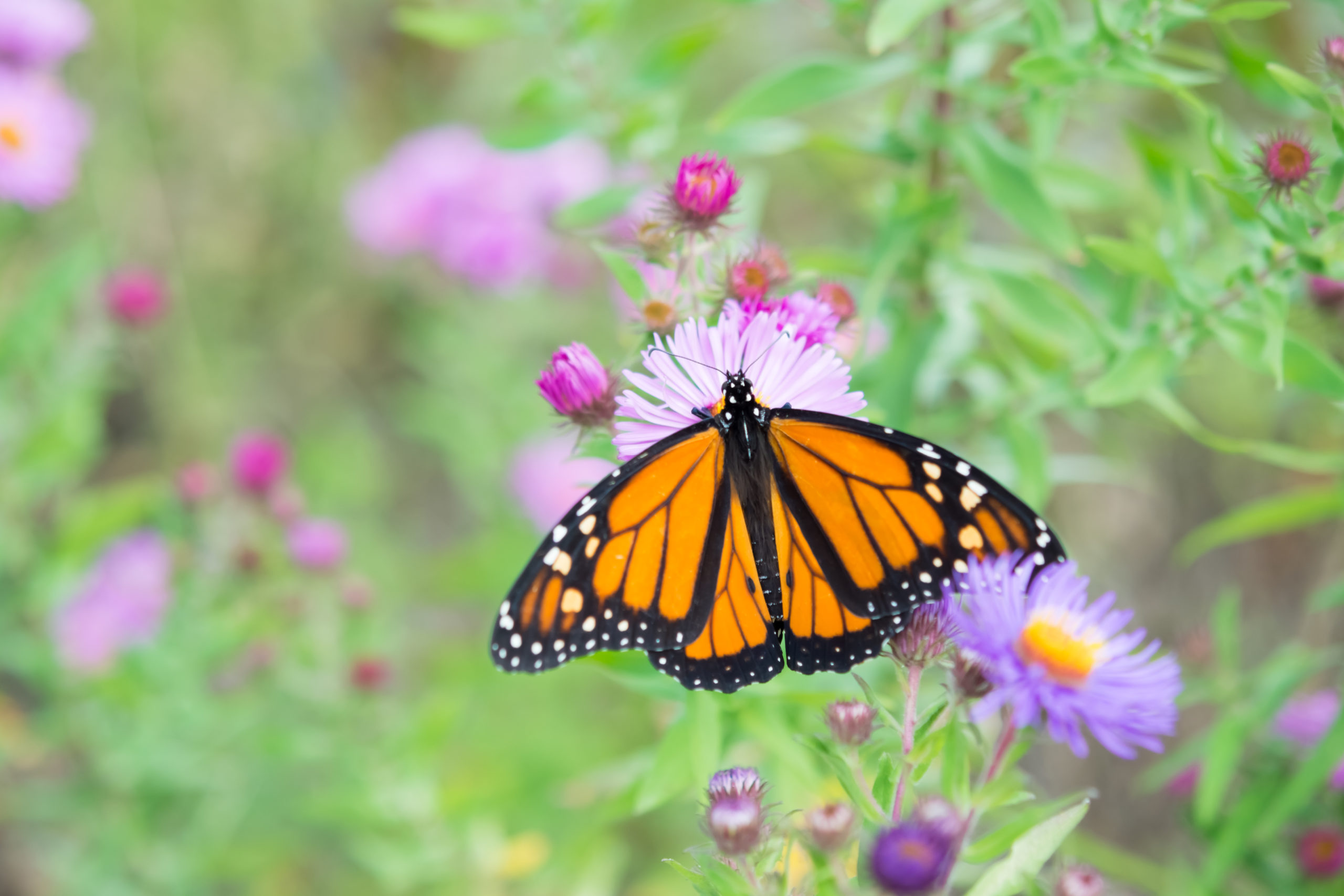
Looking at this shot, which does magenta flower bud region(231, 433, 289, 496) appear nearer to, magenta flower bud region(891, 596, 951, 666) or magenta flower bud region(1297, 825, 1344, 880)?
magenta flower bud region(891, 596, 951, 666)

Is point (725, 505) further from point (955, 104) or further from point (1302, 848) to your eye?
point (1302, 848)

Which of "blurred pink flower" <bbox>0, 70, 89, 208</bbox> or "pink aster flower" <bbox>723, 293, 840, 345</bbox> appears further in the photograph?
"blurred pink flower" <bbox>0, 70, 89, 208</bbox>

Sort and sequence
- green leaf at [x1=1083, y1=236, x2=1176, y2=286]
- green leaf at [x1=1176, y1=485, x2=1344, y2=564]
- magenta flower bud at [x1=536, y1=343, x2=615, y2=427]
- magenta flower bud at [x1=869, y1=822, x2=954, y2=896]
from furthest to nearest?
green leaf at [x1=1176, y1=485, x2=1344, y2=564] < green leaf at [x1=1083, y1=236, x2=1176, y2=286] < magenta flower bud at [x1=536, y1=343, x2=615, y2=427] < magenta flower bud at [x1=869, y1=822, x2=954, y2=896]

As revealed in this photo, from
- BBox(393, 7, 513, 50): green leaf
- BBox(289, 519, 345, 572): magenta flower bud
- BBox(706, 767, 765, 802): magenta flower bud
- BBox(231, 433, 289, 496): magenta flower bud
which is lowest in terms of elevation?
BBox(706, 767, 765, 802): magenta flower bud

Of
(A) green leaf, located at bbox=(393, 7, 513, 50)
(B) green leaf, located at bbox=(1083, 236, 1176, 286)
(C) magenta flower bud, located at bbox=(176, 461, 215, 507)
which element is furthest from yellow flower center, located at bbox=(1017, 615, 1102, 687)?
(C) magenta flower bud, located at bbox=(176, 461, 215, 507)

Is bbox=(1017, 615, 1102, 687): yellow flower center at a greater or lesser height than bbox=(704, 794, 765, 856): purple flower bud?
greater

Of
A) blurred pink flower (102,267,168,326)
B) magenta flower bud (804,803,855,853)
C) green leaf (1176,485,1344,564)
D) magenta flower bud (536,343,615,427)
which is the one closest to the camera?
magenta flower bud (804,803,855,853)

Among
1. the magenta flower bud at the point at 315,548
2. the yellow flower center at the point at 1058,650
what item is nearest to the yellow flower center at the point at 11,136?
the magenta flower bud at the point at 315,548
